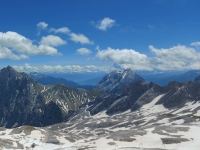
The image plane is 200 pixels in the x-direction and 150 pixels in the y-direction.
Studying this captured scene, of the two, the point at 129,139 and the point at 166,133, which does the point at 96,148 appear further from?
the point at 166,133

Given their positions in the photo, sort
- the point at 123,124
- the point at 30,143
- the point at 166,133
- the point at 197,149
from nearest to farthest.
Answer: the point at 197,149 < the point at 166,133 < the point at 30,143 < the point at 123,124

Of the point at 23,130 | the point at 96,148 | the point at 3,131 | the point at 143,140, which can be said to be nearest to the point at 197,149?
the point at 143,140

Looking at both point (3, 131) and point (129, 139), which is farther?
point (3, 131)

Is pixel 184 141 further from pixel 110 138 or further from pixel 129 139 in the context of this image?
pixel 110 138

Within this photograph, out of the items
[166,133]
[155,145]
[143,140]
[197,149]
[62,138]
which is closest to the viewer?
[197,149]

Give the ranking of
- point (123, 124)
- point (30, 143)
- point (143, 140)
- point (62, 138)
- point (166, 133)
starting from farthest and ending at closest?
point (123, 124) → point (62, 138) → point (30, 143) → point (166, 133) → point (143, 140)

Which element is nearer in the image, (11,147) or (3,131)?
(11,147)

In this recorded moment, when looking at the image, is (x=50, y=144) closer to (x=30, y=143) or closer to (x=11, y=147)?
(x=30, y=143)


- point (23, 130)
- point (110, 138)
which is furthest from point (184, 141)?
point (23, 130)

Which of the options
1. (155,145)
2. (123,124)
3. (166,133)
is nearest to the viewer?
(155,145)
